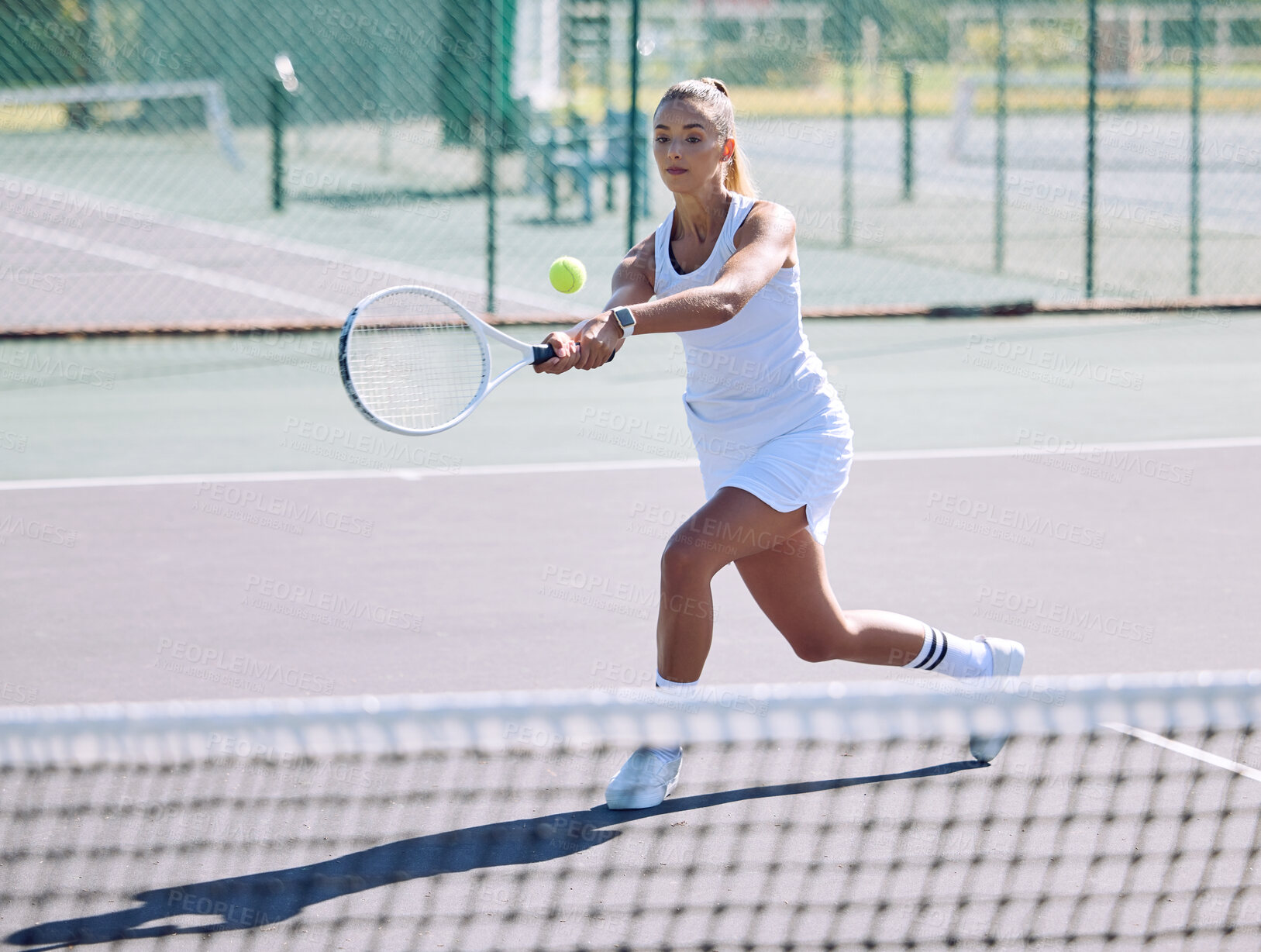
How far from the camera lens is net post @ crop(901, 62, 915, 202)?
17.1 m

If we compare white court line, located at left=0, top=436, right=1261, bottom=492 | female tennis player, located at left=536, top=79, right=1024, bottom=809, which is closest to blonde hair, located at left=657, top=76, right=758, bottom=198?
female tennis player, located at left=536, top=79, right=1024, bottom=809

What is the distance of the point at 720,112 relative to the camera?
13.3ft

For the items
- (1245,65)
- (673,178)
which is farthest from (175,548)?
(1245,65)

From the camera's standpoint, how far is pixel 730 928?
342 cm

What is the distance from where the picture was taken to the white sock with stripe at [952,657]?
435 centimetres

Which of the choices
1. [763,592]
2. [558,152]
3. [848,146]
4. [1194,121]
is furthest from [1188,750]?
[558,152]

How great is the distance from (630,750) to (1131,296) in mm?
9496

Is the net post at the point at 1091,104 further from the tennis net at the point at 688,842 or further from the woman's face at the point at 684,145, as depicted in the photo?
the woman's face at the point at 684,145

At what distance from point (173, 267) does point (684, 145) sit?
11488 millimetres

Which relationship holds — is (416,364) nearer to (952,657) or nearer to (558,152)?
(952,657)

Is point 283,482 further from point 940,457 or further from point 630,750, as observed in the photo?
point 630,750

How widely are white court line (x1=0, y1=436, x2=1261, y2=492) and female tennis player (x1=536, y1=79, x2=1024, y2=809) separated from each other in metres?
3.48

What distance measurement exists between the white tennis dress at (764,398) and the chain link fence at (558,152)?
701 cm

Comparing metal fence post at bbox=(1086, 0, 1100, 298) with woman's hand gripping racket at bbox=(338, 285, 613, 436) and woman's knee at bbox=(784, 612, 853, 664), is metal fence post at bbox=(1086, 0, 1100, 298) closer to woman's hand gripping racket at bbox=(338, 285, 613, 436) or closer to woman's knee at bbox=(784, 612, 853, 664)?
woman's hand gripping racket at bbox=(338, 285, 613, 436)
